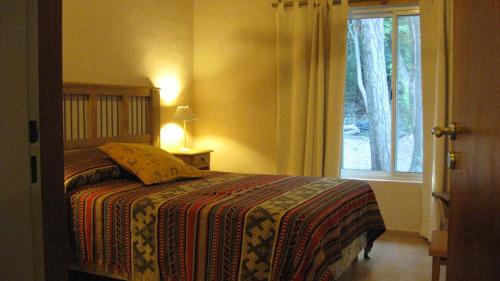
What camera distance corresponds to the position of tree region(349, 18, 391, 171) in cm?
464

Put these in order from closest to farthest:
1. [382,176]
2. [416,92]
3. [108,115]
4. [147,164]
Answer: [147,164] < [108,115] < [416,92] < [382,176]

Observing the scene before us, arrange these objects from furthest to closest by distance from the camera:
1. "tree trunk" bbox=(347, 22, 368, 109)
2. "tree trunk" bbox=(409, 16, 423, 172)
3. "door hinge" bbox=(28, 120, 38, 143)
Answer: "tree trunk" bbox=(347, 22, 368, 109) < "tree trunk" bbox=(409, 16, 423, 172) < "door hinge" bbox=(28, 120, 38, 143)

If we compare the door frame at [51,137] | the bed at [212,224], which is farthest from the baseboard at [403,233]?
the door frame at [51,137]

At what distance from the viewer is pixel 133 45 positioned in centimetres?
430

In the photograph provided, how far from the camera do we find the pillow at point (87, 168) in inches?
121

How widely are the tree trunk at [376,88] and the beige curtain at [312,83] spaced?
0.31 metres

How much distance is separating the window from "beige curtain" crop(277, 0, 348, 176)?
267 mm

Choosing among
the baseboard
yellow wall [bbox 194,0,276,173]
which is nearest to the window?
the baseboard

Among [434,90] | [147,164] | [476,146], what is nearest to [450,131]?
[476,146]

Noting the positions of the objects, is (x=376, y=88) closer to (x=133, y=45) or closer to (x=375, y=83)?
(x=375, y=83)

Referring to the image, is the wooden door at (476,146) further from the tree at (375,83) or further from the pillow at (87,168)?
the tree at (375,83)

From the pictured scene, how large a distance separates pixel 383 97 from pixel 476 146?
12.2 feet

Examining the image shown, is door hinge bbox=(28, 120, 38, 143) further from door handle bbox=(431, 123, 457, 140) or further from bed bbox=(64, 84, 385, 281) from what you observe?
bed bbox=(64, 84, 385, 281)

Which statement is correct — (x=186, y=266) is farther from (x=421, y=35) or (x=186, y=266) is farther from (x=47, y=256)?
(x=421, y=35)
